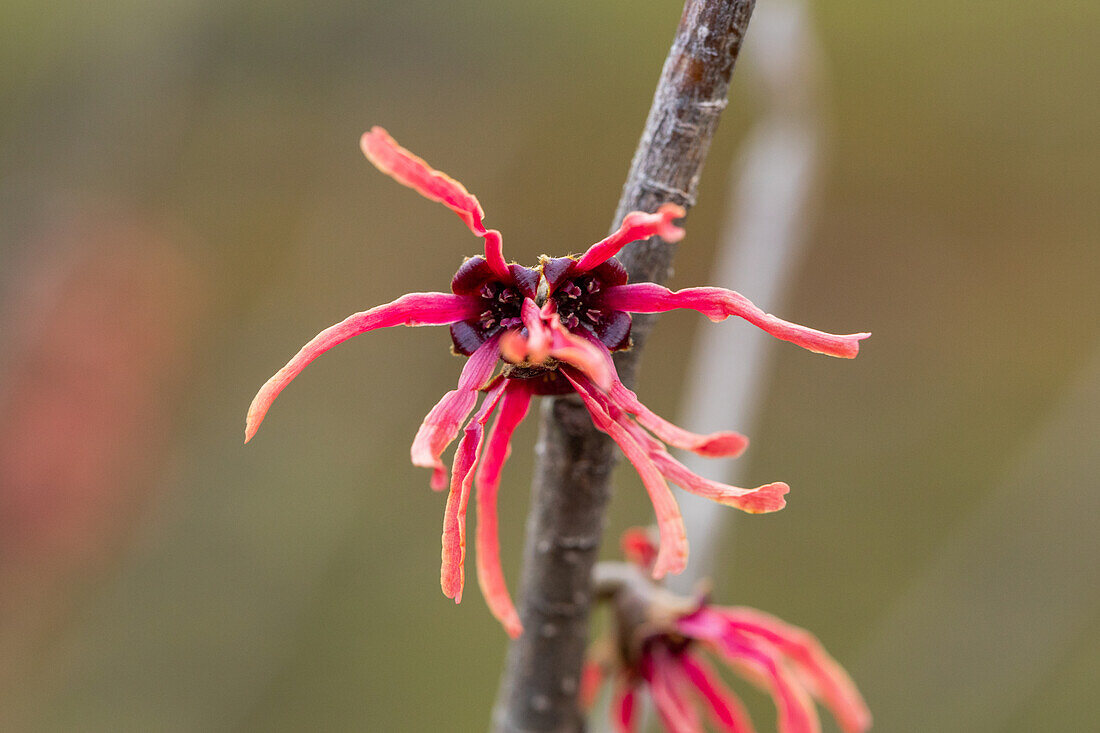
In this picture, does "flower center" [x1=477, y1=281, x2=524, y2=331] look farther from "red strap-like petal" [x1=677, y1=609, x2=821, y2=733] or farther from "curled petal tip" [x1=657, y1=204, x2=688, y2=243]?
"red strap-like petal" [x1=677, y1=609, x2=821, y2=733]

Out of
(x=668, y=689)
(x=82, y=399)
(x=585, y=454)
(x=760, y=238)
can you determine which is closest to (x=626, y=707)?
(x=668, y=689)

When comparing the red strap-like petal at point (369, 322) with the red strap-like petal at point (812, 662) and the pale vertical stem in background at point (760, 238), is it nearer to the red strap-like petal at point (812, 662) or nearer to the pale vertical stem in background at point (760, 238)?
the red strap-like petal at point (812, 662)

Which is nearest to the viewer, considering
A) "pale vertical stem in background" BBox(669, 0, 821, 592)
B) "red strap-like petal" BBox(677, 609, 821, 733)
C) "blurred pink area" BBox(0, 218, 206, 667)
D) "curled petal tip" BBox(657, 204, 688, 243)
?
"curled petal tip" BBox(657, 204, 688, 243)

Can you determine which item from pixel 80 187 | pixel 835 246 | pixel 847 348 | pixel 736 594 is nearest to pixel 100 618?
pixel 80 187

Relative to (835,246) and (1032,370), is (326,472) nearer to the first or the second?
(835,246)

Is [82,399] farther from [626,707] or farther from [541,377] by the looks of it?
[541,377]

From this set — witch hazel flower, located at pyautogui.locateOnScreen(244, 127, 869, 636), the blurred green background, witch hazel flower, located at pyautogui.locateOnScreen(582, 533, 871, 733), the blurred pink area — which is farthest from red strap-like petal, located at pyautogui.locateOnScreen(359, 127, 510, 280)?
the blurred pink area

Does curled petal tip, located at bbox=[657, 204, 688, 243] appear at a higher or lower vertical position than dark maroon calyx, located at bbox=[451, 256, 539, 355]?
higher
